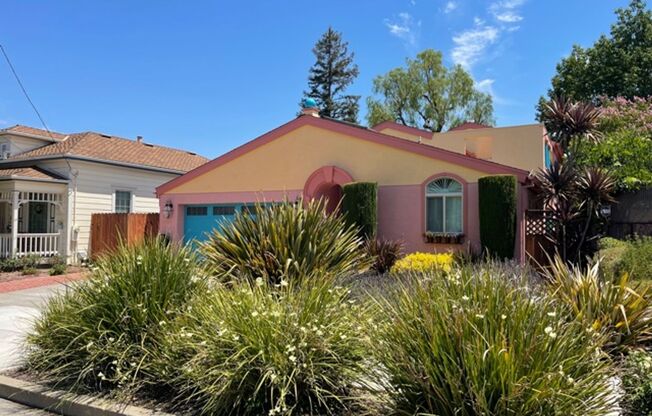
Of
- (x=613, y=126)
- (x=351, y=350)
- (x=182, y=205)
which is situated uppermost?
(x=613, y=126)

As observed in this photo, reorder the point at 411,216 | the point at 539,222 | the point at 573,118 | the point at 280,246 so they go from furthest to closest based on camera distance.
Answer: the point at 573,118 < the point at 411,216 < the point at 539,222 < the point at 280,246

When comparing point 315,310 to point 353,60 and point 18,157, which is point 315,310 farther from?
point 353,60

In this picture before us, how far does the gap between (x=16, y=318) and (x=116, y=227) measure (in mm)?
9821

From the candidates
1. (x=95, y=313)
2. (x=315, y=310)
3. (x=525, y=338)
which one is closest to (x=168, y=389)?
(x=95, y=313)

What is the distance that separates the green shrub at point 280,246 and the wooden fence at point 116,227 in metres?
13.1

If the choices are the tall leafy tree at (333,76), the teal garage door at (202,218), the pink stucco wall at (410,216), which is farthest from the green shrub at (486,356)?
the tall leafy tree at (333,76)

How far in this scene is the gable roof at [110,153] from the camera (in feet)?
69.2

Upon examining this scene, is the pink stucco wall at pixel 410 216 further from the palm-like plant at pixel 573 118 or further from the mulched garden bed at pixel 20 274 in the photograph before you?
the mulched garden bed at pixel 20 274

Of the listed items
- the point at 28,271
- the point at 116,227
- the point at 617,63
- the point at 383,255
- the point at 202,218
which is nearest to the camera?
the point at 383,255

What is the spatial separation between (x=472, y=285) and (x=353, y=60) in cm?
4802

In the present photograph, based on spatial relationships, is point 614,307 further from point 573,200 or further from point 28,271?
point 28,271

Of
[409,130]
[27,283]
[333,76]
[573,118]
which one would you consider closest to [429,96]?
[333,76]

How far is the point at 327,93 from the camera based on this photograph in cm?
4928

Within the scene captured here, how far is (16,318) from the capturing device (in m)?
10.3
